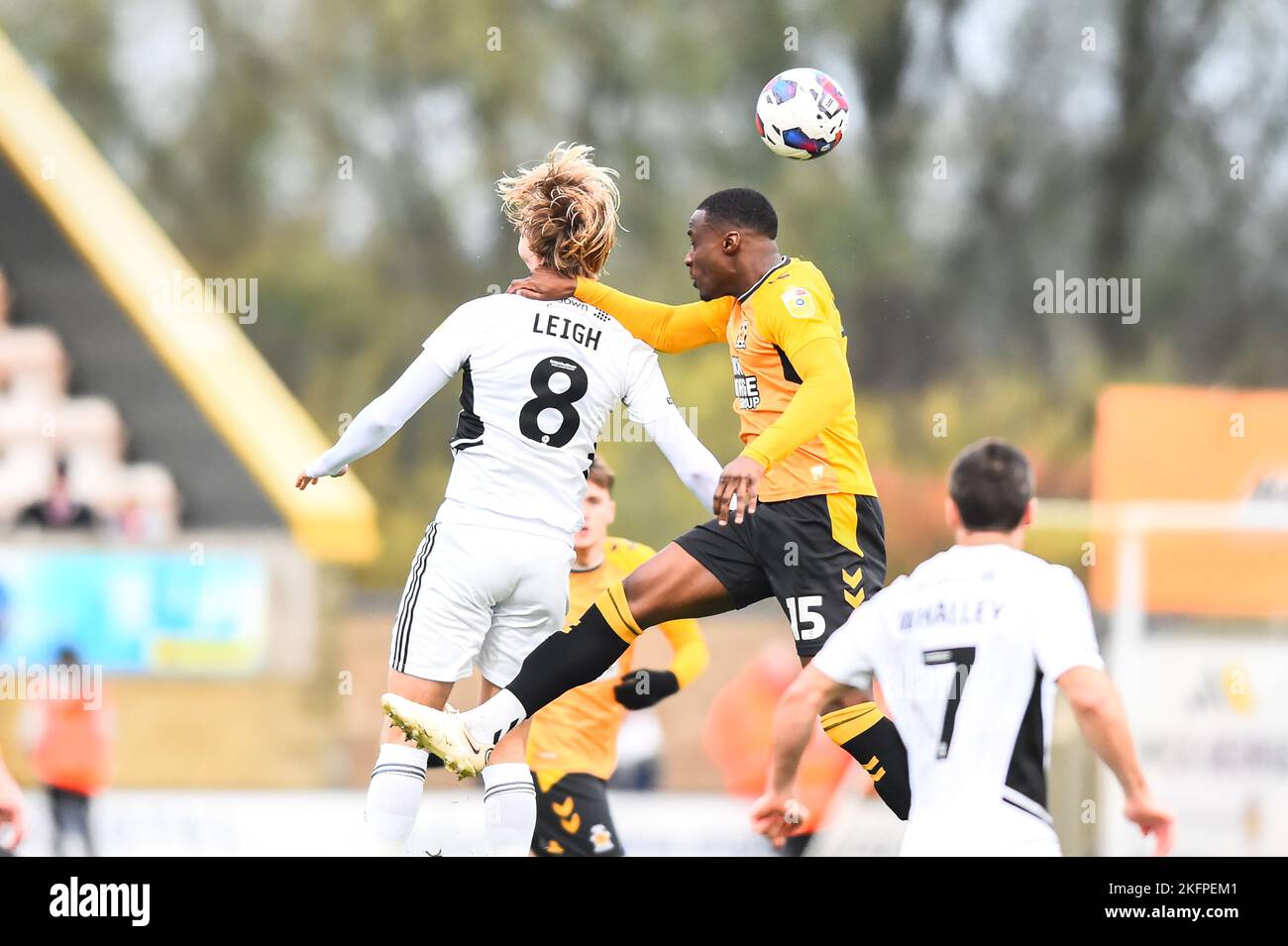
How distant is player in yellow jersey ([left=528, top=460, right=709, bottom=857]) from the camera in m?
7.23

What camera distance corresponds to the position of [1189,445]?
14.3 m

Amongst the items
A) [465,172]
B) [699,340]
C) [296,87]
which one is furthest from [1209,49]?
[699,340]

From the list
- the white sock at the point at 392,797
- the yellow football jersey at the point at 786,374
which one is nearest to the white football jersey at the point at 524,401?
the yellow football jersey at the point at 786,374

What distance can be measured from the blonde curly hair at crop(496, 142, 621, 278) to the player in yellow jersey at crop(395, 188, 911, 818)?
92 mm

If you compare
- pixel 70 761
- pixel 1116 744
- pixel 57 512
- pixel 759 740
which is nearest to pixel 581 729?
pixel 1116 744

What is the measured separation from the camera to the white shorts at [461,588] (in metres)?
5.99

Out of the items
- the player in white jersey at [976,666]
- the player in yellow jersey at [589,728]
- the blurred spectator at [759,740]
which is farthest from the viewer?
the blurred spectator at [759,740]

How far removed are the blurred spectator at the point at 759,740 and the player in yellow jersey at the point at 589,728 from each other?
4695 millimetres

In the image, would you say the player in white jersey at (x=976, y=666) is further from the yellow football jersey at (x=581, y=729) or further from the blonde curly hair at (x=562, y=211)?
the yellow football jersey at (x=581, y=729)

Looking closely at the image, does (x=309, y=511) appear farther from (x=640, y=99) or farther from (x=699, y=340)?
(x=699, y=340)

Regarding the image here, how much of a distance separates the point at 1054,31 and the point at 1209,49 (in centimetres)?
228

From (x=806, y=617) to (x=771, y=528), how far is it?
1.12 ft

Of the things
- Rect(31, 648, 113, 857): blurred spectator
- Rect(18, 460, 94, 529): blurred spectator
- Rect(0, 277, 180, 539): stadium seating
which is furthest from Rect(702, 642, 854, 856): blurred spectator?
Rect(18, 460, 94, 529): blurred spectator

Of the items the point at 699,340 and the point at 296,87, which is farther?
the point at 296,87
